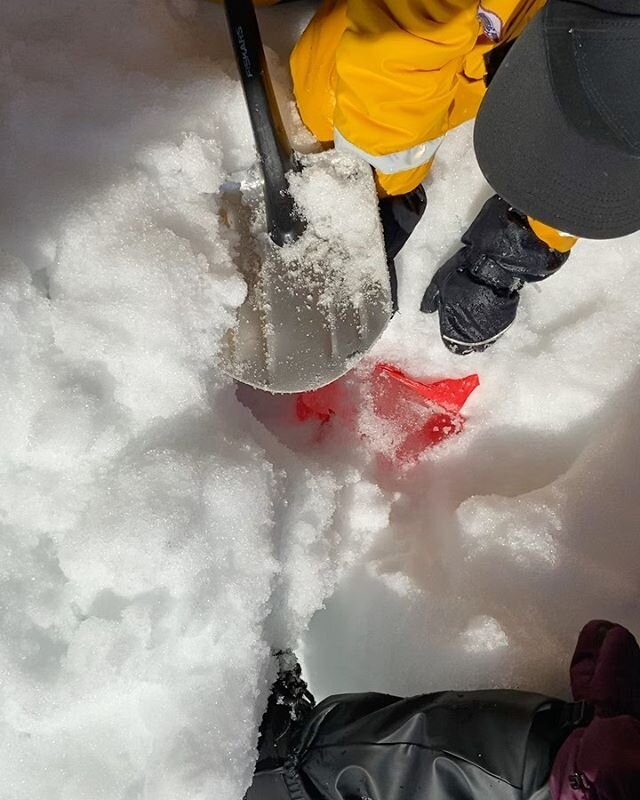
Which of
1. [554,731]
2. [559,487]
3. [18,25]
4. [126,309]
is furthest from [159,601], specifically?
[18,25]

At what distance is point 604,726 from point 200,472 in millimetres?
435

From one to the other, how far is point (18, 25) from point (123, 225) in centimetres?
30

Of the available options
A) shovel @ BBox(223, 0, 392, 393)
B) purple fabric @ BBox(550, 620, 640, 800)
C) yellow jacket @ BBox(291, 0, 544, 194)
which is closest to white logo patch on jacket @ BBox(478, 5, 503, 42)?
yellow jacket @ BBox(291, 0, 544, 194)

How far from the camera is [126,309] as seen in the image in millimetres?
757

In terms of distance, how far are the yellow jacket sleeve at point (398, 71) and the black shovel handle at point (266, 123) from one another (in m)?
0.07

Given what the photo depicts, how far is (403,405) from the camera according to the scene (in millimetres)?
1053

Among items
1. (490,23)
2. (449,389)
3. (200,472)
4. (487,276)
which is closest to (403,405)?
(449,389)

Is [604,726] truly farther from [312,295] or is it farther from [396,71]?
[396,71]

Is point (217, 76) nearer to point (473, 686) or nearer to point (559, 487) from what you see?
point (559, 487)

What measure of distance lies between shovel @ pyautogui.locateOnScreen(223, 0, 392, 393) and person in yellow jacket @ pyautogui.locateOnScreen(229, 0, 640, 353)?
0.16 ft

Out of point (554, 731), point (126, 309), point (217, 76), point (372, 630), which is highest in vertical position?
point (217, 76)

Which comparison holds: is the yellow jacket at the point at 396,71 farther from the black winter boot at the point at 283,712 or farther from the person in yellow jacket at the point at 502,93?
the black winter boot at the point at 283,712

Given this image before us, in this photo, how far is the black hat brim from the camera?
70 centimetres

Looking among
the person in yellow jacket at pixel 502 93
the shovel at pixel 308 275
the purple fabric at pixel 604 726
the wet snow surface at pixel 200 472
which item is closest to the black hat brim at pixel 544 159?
the person in yellow jacket at pixel 502 93
